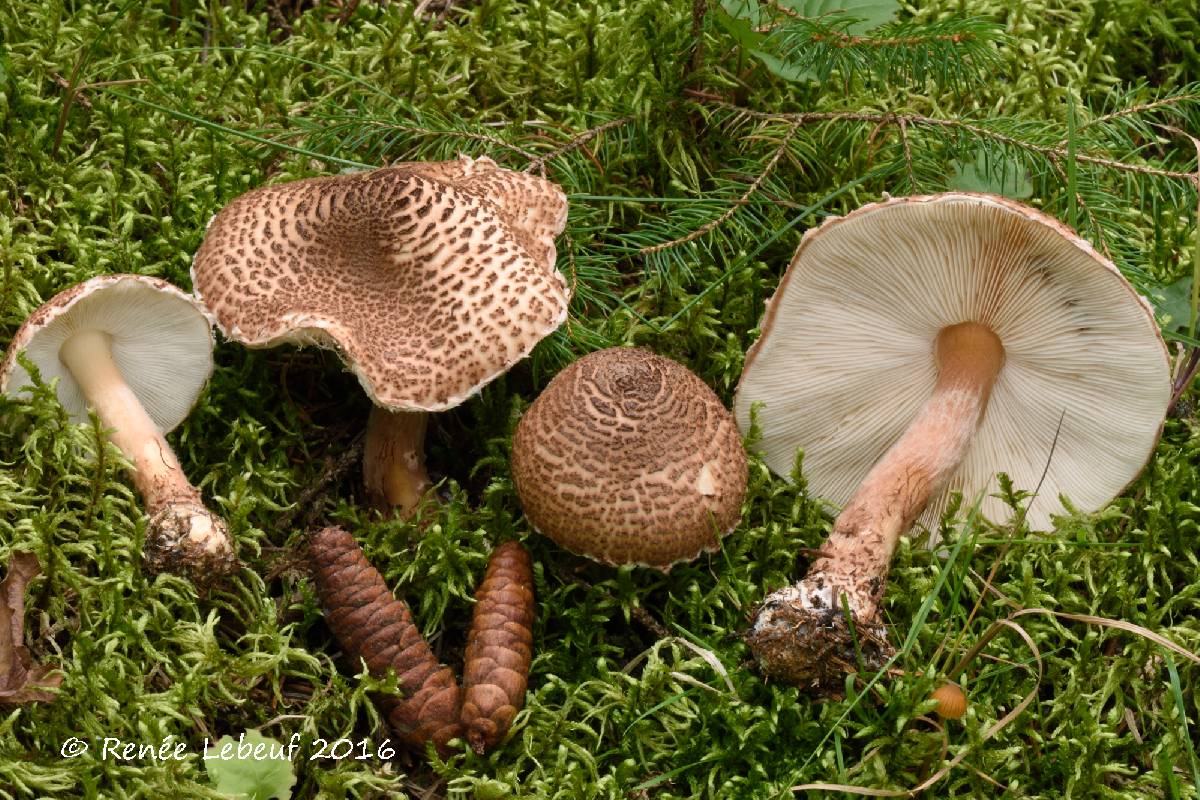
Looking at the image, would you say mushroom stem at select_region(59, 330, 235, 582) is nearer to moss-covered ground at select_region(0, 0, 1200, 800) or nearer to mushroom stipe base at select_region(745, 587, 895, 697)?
moss-covered ground at select_region(0, 0, 1200, 800)

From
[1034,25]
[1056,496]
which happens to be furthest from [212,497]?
[1034,25]

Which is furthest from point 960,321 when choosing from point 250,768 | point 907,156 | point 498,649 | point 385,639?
point 250,768

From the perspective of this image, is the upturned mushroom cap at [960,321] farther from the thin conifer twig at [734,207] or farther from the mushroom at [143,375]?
the mushroom at [143,375]

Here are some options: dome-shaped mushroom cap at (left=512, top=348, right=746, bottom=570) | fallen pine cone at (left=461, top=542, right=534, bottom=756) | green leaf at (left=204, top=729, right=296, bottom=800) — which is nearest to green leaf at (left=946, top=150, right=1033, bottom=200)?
dome-shaped mushroom cap at (left=512, top=348, right=746, bottom=570)

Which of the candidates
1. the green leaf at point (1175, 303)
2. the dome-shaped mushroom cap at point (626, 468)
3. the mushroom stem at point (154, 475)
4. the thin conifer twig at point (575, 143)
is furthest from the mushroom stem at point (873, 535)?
the mushroom stem at point (154, 475)

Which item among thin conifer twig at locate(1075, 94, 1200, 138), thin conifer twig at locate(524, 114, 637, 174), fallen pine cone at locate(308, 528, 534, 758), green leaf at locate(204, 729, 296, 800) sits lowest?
green leaf at locate(204, 729, 296, 800)

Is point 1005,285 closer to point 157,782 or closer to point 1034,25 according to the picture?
point 1034,25
